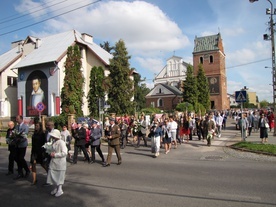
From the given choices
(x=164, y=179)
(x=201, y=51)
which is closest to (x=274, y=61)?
(x=164, y=179)

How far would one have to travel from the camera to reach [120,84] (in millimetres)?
31062

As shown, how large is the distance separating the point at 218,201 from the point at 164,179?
2.28m

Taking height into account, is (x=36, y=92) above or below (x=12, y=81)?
below

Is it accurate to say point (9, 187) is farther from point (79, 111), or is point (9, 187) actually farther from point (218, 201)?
point (79, 111)

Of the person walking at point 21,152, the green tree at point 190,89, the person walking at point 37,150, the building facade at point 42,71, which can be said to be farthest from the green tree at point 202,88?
the person walking at point 37,150

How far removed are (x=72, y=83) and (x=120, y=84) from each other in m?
6.11

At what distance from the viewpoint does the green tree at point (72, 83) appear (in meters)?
26.2

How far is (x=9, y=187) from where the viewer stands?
729 centimetres

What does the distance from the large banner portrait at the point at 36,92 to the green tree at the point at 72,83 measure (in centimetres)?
652

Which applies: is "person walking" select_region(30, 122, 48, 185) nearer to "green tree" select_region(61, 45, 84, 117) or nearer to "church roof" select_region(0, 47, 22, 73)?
"green tree" select_region(61, 45, 84, 117)

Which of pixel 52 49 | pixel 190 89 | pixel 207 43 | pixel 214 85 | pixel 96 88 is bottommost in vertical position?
pixel 96 88

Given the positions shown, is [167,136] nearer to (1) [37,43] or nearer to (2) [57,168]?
(2) [57,168]

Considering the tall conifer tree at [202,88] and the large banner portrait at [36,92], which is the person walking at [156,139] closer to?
the large banner portrait at [36,92]

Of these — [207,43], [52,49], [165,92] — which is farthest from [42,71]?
[207,43]
